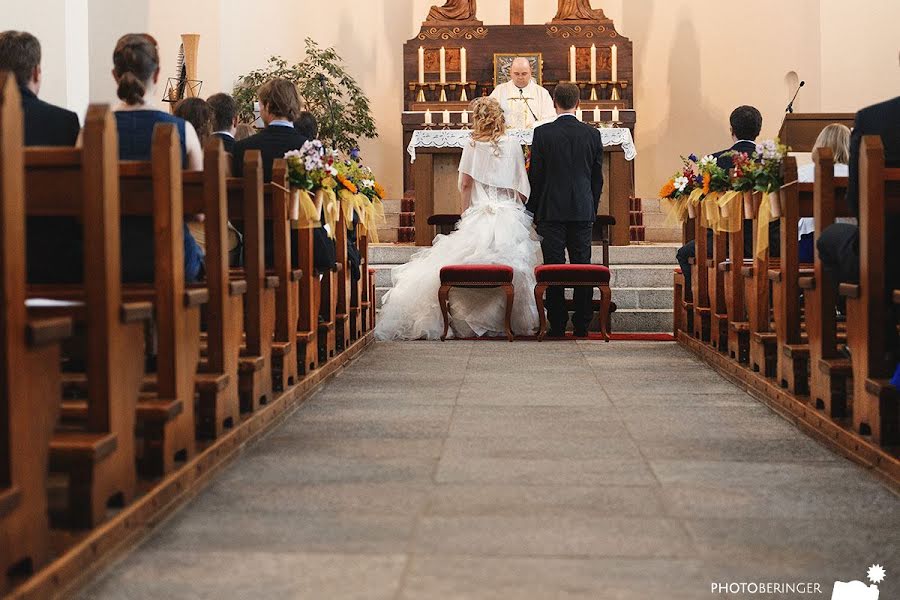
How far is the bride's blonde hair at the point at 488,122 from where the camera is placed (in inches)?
322

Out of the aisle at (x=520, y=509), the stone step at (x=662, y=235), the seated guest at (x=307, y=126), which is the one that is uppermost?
the seated guest at (x=307, y=126)

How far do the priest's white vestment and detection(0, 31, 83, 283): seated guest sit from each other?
7127mm

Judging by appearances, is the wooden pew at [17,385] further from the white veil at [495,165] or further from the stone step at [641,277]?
the stone step at [641,277]

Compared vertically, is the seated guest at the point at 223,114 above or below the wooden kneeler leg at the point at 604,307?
above

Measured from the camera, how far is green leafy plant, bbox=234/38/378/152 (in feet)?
Result: 39.1

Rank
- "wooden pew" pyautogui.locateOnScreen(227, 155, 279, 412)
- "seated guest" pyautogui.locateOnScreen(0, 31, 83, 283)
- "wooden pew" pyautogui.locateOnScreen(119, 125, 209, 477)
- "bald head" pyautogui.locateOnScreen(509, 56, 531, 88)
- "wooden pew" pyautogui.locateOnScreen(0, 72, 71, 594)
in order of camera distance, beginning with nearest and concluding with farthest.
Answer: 1. "wooden pew" pyautogui.locateOnScreen(0, 72, 71, 594)
2. "wooden pew" pyautogui.locateOnScreen(119, 125, 209, 477)
3. "seated guest" pyautogui.locateOnScreen(0, 31, 83, 283)
4. "wooden pew" pyautogui.locateOnScreen(227, 155, 279, 412)
5. "bald head" pyautogui.locateOnScreen(509, 56, 531, 88)

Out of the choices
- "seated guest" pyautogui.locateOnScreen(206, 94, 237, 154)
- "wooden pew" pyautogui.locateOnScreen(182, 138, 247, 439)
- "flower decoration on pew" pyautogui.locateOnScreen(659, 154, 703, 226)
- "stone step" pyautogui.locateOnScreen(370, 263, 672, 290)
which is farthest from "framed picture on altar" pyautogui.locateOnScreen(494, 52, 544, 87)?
"wooden pew" pyautogui.locateOnScreen(182, 138, 247, 439)

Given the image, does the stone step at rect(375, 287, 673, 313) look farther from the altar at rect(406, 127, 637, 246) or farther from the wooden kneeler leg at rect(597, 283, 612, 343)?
the altar at rect(406, 127, 637, 246)

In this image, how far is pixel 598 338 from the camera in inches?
320

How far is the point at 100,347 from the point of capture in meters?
2.76

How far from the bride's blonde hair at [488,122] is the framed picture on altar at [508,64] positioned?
4598mm

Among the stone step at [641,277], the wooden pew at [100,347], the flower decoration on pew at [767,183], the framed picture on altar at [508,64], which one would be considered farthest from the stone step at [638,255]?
the wooden pew at [100,347]

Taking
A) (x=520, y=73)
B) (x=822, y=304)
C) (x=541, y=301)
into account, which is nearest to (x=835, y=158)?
(x=822, y=304)

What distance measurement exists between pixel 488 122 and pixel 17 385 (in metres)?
6.17
